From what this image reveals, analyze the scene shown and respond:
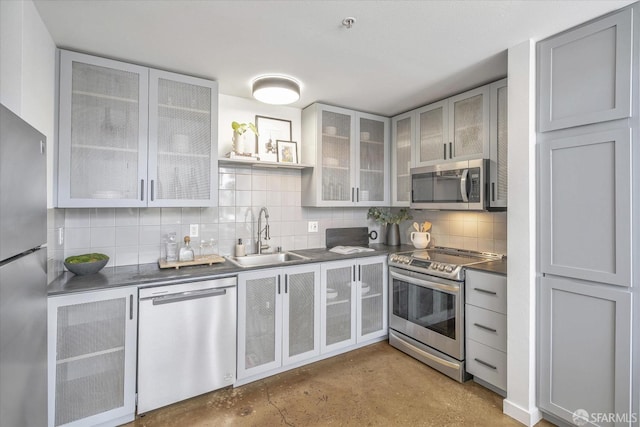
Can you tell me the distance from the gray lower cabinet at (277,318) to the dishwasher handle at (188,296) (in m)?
0.16

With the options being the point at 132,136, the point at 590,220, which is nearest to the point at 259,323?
the point at 132,136

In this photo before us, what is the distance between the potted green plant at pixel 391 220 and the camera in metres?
3.44

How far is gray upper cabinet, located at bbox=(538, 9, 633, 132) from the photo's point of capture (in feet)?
4.99

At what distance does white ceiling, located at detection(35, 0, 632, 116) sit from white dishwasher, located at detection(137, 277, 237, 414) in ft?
5.09

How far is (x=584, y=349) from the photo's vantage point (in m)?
1.67

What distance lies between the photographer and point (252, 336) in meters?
2.28

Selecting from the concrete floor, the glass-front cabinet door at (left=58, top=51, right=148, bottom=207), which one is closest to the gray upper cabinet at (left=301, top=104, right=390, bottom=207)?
the glass-front cabinet door at (left=58, top=51, right=148, bottom=207)

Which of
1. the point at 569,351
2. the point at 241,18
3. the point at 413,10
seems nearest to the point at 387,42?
the point at 413,10

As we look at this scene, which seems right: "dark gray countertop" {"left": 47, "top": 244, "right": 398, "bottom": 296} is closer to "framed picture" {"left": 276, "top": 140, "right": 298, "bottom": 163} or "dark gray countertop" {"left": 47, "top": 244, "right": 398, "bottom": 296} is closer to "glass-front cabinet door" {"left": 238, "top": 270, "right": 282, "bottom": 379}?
"glass-front cabinet door" {"left": 238, "top": 270, "right": 282, "bottom": 379}

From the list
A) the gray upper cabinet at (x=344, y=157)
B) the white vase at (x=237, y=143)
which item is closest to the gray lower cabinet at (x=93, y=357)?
the white vase at (x=237, y=143)

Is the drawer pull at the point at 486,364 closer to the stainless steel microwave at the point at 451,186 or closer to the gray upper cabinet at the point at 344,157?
the stainless steel microwave at the point at 451,186

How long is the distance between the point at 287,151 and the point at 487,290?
207 centimetres

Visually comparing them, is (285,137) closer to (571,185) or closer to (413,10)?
(413,10)

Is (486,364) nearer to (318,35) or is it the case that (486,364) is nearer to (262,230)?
(262,230)
